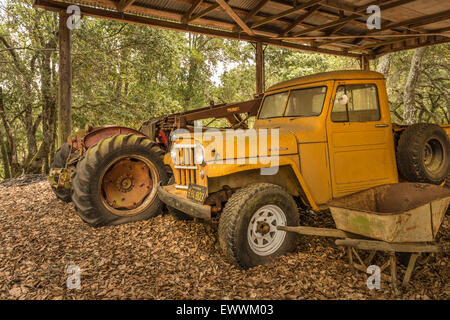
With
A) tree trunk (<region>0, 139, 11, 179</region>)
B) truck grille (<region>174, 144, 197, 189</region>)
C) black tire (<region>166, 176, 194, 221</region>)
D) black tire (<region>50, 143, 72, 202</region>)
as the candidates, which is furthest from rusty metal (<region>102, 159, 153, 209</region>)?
tree trunk (<region>0, 139, 11, 179</region>)

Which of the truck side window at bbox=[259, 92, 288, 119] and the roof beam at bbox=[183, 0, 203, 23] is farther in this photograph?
the roof beam at bbox=[183, 0, 203, 23]

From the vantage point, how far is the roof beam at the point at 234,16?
5.93 metres

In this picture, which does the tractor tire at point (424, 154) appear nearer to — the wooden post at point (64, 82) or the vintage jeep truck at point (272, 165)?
the vintage jeep truck at point (272, 165)

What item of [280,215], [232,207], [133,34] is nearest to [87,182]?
[232,207]

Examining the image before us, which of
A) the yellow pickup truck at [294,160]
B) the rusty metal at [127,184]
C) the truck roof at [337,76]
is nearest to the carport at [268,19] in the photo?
the rusty metal at [127,184]

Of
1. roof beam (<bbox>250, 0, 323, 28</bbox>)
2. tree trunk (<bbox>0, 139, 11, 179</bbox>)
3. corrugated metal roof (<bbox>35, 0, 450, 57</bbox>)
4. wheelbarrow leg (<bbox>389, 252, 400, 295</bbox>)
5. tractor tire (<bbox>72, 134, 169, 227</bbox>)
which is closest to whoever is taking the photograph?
wheelbarrow leg (<bbox>389, 252, 400, 295</bbox>)

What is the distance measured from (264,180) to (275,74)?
15775 mm

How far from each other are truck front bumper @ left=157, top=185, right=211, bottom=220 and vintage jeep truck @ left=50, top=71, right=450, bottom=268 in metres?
0.01

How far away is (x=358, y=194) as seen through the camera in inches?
141

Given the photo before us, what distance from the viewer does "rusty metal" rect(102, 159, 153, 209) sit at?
4.59 meters

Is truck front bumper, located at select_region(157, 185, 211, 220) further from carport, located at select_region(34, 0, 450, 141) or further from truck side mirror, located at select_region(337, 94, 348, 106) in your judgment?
carport, located at select_region(34, 0, 450, 141)

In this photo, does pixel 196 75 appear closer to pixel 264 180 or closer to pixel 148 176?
pixel 148 176

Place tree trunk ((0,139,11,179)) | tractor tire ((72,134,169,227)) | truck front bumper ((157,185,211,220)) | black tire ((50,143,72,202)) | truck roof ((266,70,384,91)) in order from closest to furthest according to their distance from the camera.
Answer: truck front bumper ((157,185,211,220)) → truck roof ((266,70,384,91)) → tractor tire ((72,134,169,227)) → black tire ((50,143,72,202)) → tree trunk ((0,139,11,179))

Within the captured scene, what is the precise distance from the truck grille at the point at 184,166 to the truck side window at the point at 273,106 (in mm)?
1461
